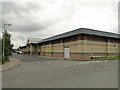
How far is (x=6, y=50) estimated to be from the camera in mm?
22797

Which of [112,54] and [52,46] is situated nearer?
[112,54]

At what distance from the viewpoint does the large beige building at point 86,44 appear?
79.9 feet

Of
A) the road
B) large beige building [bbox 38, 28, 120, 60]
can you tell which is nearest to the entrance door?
large beige building [bbox 38, 28, 120, 60]

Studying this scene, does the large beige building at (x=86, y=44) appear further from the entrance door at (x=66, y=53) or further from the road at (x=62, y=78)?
the road at (x=62, y=78)

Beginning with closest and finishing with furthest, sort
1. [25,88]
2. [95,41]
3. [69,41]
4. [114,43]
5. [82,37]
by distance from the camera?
[25,88]
[82,37]
[95,41]
[69,41]
[114,43]

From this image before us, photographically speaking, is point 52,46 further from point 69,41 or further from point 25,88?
point 25,88

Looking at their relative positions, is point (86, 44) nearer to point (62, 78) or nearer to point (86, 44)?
point (86, 44)

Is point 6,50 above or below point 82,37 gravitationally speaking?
below

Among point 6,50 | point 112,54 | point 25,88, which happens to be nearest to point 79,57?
point 112,54

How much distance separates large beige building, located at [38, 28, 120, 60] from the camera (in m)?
24.3

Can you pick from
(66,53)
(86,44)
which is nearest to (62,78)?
(86,44)

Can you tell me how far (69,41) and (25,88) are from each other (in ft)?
71.8

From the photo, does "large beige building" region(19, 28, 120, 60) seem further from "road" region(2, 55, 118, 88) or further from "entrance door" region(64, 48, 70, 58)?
"road" region(2, 55, 118, 88)

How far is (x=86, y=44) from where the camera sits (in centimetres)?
2455
